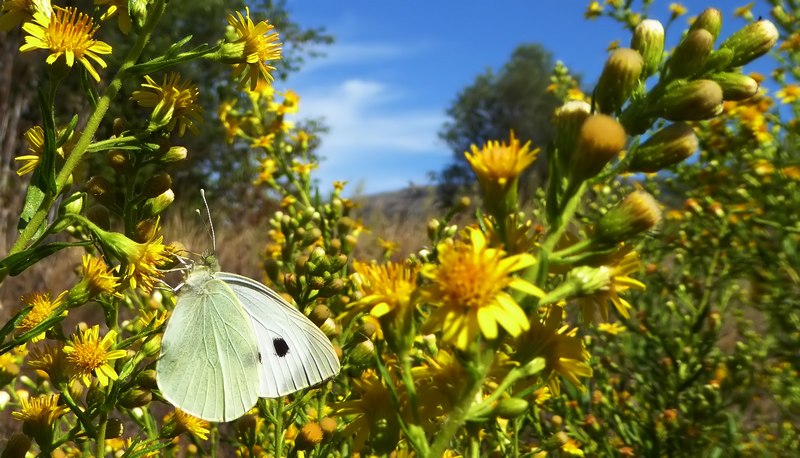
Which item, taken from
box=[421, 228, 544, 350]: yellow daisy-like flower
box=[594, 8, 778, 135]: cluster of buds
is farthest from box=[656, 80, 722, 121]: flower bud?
box=[421, 228, 544, 350]: yellow daisy-like flower

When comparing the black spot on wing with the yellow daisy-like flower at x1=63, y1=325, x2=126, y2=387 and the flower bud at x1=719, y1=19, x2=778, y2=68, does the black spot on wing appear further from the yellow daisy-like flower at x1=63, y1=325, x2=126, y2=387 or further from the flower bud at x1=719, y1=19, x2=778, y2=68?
the flower bud at x1=719, y1=19, x2=778, y2=68

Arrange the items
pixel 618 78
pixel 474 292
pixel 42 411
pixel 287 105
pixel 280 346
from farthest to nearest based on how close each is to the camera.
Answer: pixel 287 105 < pixel 280 346 < pixel 42 411 < pixel 618 78 < pixel 474 292

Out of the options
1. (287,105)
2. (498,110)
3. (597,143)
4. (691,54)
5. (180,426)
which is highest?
(498,110)

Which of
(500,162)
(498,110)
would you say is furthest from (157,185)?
(498,110)

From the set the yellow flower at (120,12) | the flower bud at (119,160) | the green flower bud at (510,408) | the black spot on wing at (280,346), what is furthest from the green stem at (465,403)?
the yellow flower at (120,12)

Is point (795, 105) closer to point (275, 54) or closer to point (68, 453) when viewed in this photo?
point (275, 54)

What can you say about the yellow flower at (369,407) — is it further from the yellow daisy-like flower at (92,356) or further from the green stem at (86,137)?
the green stem at (86,137)

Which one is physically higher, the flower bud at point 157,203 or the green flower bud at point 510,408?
the flower bud at point 157,203

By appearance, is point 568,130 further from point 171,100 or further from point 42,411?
point 42,411
